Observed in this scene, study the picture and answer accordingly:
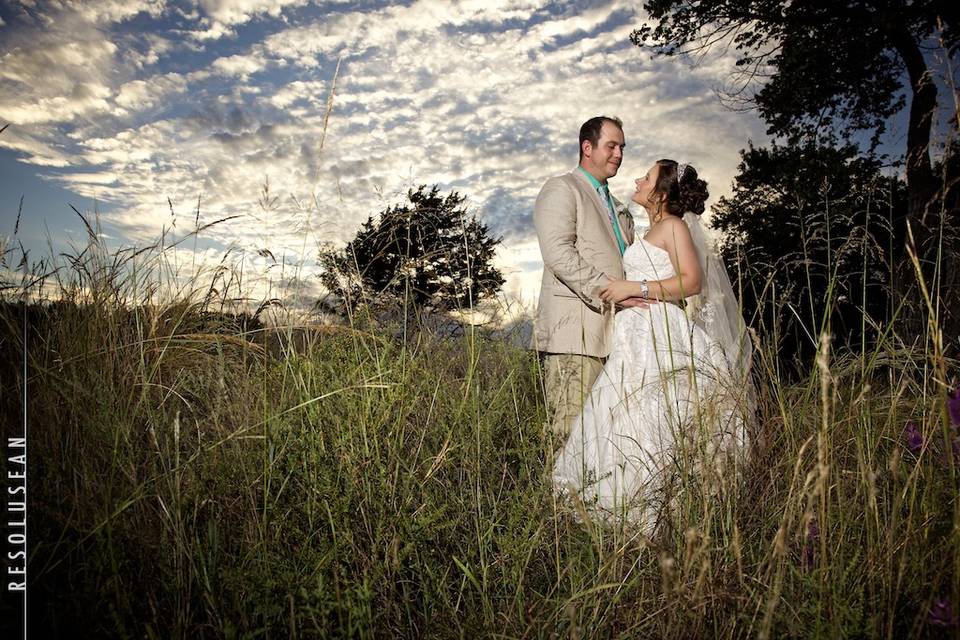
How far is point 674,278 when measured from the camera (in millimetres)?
3494

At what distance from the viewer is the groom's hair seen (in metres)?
4.36

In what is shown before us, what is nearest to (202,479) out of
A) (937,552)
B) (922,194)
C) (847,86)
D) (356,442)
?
(356,442)

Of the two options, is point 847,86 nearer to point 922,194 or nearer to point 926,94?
point 926,94

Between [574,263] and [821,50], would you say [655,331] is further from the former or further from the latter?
[821,50]

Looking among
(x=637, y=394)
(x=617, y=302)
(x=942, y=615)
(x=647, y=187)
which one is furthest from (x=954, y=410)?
(x=647, y=187)

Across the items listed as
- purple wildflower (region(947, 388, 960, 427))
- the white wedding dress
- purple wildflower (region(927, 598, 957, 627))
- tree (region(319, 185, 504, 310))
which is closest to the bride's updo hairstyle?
Result: the white wedding dress

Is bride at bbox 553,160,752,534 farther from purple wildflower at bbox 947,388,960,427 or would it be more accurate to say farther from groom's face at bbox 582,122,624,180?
purple wildflower at bbox 947,388,960,427

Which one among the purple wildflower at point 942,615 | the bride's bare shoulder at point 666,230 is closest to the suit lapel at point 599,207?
the bride's bare shoulder at point 666,230

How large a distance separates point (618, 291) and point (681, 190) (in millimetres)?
762

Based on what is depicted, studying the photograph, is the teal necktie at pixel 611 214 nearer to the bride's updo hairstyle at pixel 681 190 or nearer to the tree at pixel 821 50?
the bride's updo hairstyle at pixel 681 190

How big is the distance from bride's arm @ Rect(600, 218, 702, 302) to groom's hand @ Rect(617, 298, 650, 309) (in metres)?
0.03

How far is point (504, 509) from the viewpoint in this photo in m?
2.55

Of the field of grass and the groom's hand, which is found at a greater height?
the groom's hand

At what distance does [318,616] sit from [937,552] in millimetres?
1922
